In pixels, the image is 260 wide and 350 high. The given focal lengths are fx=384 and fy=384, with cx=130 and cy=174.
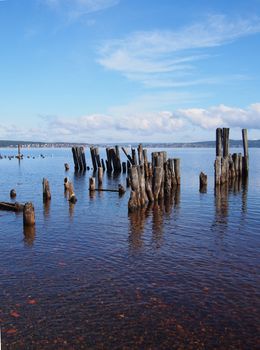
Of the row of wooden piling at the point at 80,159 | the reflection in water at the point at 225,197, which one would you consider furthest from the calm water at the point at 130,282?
the row of wooden piling at the point at 80,159

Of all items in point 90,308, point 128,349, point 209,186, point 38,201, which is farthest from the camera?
point 209,186

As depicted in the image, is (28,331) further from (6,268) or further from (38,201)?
(38,201)

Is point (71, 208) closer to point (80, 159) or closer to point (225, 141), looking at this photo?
point (225, 141)

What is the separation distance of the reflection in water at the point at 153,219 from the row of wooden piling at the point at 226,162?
6674mm

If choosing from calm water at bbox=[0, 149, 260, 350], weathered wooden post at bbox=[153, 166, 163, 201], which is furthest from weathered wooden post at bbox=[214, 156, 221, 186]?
calm water at bbox=[0, 149, 260, 350]

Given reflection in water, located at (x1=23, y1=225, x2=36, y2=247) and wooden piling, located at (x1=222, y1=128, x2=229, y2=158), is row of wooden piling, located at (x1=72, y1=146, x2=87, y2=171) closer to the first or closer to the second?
wooden piling, located at (x1=222, y1=128, x2=229, y2=158)

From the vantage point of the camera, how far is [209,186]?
114 feet

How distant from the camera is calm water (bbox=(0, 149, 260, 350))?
8531 millimetres

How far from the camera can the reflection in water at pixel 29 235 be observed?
51.4 feet

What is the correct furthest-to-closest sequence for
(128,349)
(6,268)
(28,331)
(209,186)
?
(209,186) < (6,268) < (28,331) < (128,349)

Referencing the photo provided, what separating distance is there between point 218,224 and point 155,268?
25.1 ft

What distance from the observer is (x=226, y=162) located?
113 ft

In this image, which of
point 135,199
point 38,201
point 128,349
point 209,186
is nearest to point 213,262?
point 128,349

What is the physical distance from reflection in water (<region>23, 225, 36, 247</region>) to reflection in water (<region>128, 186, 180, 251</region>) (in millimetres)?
4095
